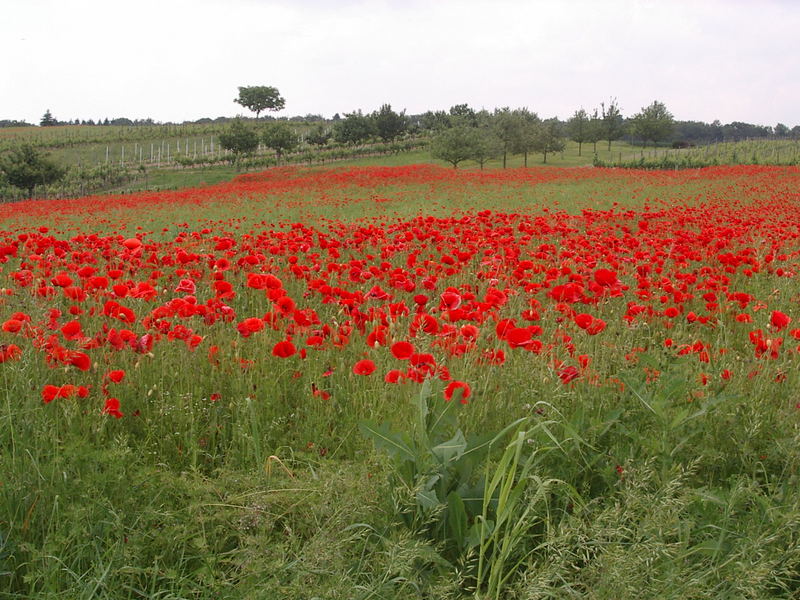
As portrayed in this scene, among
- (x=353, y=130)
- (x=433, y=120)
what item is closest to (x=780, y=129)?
(x=433, y=120)

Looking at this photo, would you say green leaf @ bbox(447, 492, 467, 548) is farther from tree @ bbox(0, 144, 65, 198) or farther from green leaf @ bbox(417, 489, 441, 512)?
tree @ bbox(0, 144, 65, 198)

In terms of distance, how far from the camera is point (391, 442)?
1.80 meters

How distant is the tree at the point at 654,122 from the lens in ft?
201

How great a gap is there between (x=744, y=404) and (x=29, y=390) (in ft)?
9.27

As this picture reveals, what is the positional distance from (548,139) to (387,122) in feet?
64.1

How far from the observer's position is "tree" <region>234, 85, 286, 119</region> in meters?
86.6

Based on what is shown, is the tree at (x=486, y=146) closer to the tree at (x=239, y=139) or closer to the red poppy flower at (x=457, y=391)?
the tree at (x=239, y=139)

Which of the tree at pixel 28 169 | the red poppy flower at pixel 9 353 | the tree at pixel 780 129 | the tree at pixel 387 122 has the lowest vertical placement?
the red poppy flower at pixel 9 353

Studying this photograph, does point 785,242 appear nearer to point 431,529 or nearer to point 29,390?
point 431,529

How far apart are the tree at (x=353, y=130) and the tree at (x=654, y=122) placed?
30.1 m

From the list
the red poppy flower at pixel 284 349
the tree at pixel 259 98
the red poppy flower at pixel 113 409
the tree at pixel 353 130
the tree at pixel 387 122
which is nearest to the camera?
the red poppy flower at pixel 113 409

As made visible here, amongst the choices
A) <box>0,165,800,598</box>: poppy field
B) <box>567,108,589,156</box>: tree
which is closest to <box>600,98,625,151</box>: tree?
<box>567,108,589,156</box>: tree

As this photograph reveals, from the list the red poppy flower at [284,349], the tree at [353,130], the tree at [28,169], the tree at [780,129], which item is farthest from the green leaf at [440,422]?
the tree at [780,129]

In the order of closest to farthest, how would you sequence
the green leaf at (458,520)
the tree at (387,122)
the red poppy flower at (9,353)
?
the green leaf at (458,520)
the red poppy flower at (9,353)
the tree at (387,122)
